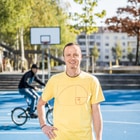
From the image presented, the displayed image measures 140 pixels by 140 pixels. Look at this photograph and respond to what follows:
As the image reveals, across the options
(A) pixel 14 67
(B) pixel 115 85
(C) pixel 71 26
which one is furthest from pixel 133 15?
(A) pixel 14 67

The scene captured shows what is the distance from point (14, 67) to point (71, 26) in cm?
949

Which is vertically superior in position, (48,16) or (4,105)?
(48,16)

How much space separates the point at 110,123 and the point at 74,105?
6779 millimetres

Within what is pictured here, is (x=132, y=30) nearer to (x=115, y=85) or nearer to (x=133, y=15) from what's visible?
(x=133, y=15)

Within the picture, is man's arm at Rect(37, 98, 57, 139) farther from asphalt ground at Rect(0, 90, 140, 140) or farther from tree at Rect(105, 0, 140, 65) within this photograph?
tree at Rect(105, 0, 140, 65)

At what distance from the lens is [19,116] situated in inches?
358

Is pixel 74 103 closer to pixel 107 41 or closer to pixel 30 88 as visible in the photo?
pixel 30 88

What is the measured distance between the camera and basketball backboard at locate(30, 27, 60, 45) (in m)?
18.3

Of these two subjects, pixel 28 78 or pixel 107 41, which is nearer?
pixel 28 78

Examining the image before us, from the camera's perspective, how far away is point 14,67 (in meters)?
33.9

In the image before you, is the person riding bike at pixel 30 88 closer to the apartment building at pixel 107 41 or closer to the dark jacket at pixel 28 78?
the dark jacket at pixel 28 78

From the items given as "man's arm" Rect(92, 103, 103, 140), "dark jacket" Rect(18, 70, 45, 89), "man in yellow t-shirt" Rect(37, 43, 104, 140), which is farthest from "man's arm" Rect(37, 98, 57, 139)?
"dark jacket" Rect(18, 70, 45, 89)

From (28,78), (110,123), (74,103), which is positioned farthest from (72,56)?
(110,123)

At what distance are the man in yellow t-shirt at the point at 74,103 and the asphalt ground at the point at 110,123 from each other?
4852 millimetres
